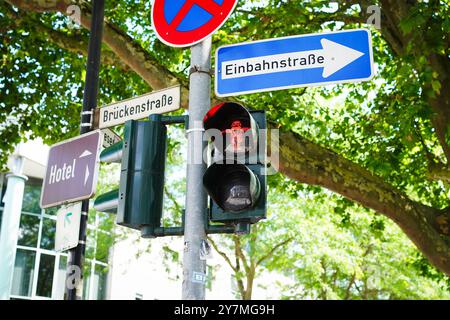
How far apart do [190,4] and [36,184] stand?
69.6ft

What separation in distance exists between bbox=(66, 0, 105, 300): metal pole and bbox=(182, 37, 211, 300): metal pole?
168 centimetres

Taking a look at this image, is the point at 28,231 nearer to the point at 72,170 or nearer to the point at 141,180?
the point at 72,170

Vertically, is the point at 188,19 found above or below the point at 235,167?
above

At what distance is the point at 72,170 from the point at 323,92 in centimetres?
875

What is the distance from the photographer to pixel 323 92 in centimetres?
1270

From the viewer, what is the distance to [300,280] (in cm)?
2561

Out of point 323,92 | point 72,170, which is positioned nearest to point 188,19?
point 72,170

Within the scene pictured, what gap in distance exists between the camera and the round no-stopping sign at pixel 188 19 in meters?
3.71

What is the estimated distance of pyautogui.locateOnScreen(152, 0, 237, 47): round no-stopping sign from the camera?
371cm

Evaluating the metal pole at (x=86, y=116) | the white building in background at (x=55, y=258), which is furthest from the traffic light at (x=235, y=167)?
the white building in background at (x=55, y=258)

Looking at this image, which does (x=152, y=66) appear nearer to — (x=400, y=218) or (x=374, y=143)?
(x=400, y=218)

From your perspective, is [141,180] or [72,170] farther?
[72,170]

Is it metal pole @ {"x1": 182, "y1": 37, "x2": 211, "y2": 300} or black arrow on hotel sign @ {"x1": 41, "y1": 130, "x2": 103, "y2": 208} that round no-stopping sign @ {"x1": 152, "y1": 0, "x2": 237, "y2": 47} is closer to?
metal pole @ {"x1": 182, "y1": 37, "x2": 211, "y2": 300}
